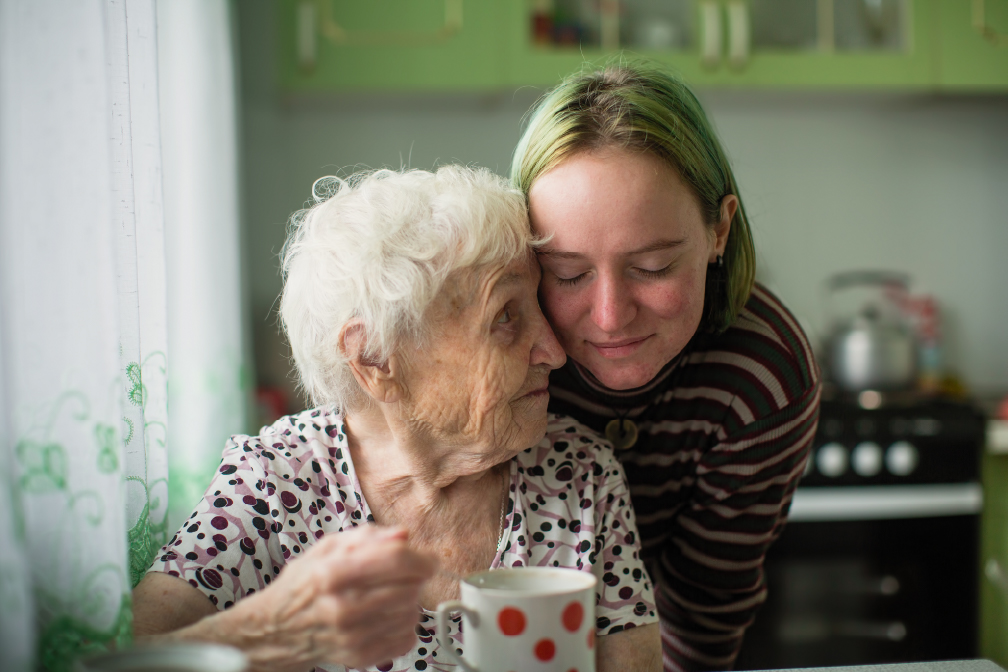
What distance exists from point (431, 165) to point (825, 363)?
144cm

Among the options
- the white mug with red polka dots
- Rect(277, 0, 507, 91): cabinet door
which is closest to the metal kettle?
Rect(277, 0, 507, 91): cabinet door

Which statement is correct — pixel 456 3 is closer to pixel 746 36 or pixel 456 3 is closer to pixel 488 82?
pixel 488 82

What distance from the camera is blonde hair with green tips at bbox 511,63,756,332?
1017mm

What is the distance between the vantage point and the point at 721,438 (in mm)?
1205

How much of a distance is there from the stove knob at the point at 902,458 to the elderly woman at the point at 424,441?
1.55 m

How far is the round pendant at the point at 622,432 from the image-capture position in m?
1.21

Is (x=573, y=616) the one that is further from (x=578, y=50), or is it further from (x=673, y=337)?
(x=578, y=50)

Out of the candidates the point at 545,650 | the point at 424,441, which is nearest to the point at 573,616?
the point at 545,650

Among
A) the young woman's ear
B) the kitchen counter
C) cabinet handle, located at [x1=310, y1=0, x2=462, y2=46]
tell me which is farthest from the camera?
cabinet handle, located at [x1=310, y1=0, x2=462, y2=46]

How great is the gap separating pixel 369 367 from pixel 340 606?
0.32 m

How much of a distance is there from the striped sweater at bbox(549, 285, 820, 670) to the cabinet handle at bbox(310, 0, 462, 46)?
1573 millimetres

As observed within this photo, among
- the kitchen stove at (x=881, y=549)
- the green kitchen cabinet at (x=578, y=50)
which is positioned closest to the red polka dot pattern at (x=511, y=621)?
the kitchen stove at (x=881, y=549)

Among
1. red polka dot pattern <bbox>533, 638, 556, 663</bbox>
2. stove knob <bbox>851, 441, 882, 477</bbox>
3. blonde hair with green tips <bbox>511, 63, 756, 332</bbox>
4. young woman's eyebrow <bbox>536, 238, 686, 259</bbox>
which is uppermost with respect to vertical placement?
blonde hair with green tips <bbox>511, 63, 756, 332</bbox>

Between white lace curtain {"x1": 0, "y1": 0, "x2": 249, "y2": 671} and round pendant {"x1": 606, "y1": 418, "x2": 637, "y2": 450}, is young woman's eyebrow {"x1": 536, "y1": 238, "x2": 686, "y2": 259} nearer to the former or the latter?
round pendant {"x1": 606, "y1": 418, "x2": 637, "y2": 450}
